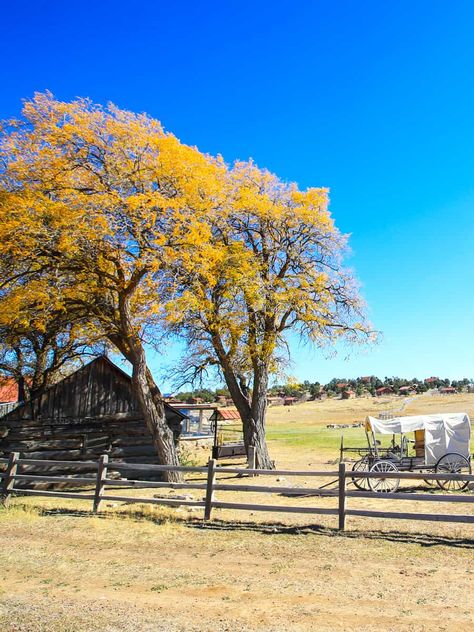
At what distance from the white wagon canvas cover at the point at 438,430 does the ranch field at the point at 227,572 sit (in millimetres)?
6812

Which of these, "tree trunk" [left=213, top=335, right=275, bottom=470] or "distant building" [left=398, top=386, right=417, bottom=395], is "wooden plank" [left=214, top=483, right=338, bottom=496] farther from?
"distant building" [left=398, top=386, right=417, bottom=395]

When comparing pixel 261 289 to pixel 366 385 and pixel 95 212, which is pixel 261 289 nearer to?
pixel 95 212

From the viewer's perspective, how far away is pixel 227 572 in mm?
8562

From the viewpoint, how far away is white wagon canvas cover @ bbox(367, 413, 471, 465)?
18.7 meters

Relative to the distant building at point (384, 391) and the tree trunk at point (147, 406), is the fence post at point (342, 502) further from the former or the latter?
the distant building at point (384, 391)

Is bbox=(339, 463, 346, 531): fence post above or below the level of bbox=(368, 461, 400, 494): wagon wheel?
above

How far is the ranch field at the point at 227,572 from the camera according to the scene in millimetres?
6469

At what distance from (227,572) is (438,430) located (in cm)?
1294

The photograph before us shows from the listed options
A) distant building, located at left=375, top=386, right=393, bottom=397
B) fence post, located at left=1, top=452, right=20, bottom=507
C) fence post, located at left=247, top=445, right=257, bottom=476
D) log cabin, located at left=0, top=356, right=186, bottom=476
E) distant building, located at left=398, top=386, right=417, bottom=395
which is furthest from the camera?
distant building, located at left=375, top=386, right=393, bottom=397

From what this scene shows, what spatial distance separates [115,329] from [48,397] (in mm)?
4635

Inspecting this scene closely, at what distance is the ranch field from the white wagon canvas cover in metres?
6.81

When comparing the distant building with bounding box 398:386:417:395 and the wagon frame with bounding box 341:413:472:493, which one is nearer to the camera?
the wagon frame with bounding box 341:413:472:493

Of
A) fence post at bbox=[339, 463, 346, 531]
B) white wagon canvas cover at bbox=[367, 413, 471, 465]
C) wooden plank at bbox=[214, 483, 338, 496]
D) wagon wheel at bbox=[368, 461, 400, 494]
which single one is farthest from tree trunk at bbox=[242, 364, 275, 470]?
fence post at bbox=[339, 463, 346, 531]

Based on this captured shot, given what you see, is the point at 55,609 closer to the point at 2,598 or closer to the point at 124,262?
the point at 2,598
